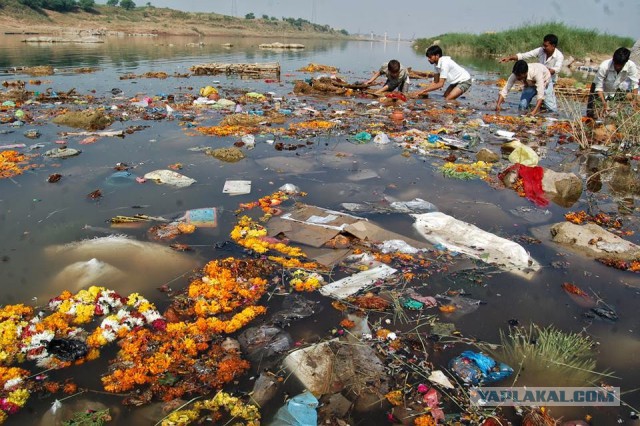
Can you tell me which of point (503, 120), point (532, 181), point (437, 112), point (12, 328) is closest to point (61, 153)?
point (12, 328)

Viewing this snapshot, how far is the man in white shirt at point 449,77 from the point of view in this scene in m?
10.4

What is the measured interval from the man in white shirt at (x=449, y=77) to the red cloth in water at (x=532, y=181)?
5363 millimetres

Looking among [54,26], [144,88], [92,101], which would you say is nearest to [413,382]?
[92,101]

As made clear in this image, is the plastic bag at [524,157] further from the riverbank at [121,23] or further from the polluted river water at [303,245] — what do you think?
→ the riverbank at [121,23]

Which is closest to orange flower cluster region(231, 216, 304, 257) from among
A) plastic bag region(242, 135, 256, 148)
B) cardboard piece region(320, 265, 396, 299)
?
cardboard piece region(320, 265, 396, 299)

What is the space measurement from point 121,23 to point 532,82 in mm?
62988

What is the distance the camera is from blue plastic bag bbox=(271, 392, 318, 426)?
6.68 ft

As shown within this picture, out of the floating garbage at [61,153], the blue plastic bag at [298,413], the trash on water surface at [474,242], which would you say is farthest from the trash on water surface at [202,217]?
the floating garbage at [61,153]

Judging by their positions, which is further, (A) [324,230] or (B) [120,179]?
(B) [120,179]

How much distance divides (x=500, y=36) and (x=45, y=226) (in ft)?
99.2

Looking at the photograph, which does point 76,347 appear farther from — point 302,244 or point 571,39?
point 571,39

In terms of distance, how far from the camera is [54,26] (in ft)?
155

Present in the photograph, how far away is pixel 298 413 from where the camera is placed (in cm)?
208

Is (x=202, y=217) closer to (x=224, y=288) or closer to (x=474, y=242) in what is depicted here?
(x=224, y=288)
